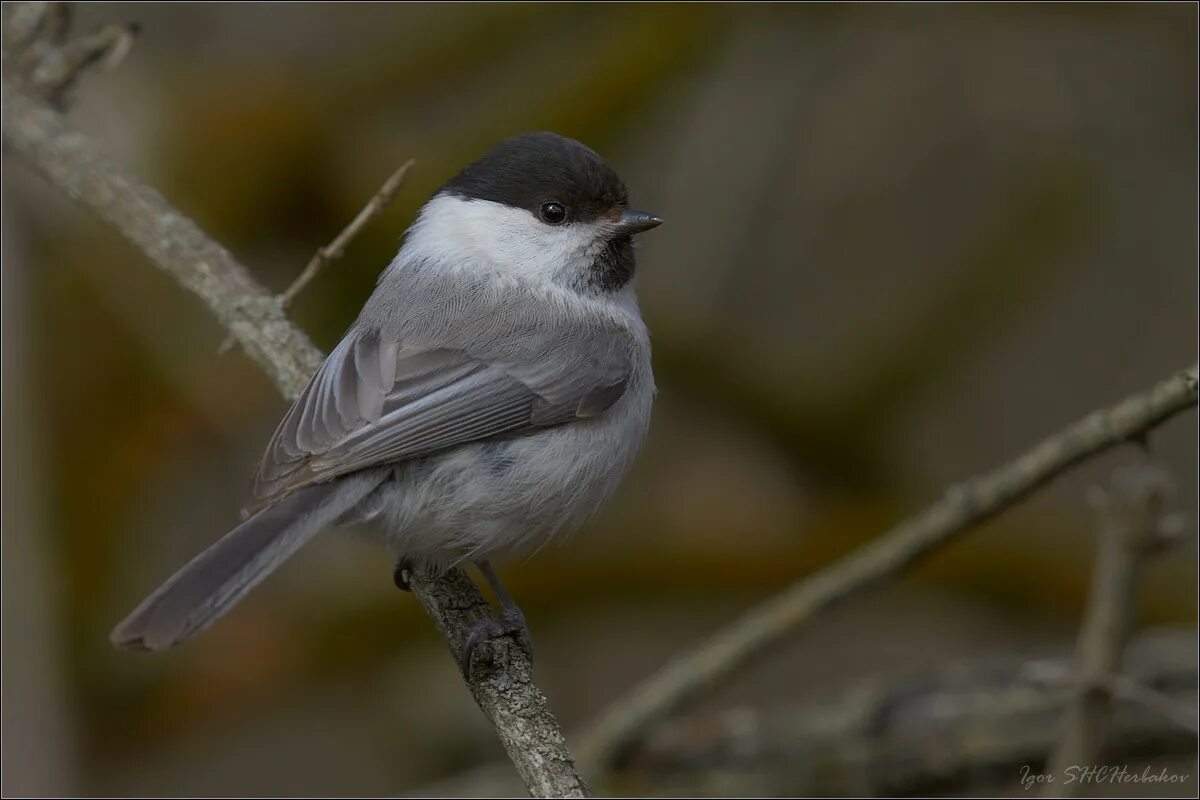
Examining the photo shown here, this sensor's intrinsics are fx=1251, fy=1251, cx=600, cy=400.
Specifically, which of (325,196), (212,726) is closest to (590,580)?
(212,726)

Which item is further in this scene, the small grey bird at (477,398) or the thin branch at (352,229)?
the thin branch at (352,229)

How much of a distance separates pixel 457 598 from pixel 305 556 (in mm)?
1579

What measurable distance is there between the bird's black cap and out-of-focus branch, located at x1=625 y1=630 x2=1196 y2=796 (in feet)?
4.06

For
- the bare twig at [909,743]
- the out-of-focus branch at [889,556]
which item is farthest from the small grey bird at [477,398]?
the bare twig at [909,743]

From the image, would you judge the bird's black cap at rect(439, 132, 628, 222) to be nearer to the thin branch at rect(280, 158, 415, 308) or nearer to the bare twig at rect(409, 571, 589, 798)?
the thin branch at rect(280, 158, 415, 308)

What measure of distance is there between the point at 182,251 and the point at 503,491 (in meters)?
0.90

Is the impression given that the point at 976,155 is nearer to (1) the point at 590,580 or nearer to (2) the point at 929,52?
(2) the point at 929,52

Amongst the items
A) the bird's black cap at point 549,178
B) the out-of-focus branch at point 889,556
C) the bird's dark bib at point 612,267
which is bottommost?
the out-of-focus branch at point 889,556

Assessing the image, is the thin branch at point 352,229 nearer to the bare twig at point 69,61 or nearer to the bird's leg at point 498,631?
the bird's leg at point 498,631

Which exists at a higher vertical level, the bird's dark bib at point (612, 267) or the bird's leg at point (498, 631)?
the bird's dark bib at point (612, 267)

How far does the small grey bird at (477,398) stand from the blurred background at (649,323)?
1095 millimetres

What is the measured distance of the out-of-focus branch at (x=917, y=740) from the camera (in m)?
2.85

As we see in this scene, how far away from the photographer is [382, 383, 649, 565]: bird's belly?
2.30m

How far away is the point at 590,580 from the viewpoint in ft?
12.5
